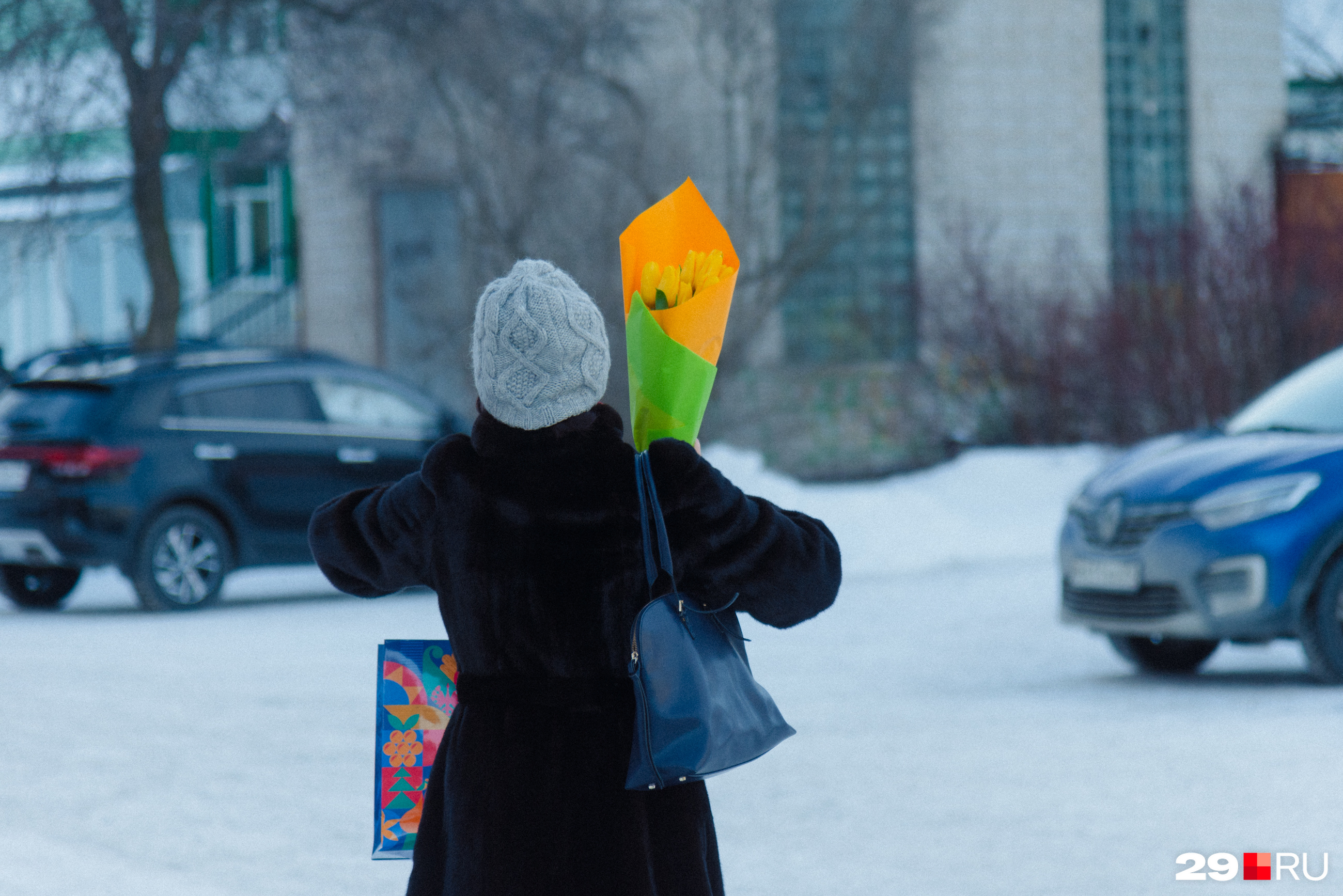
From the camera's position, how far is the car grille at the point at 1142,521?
7.89 m

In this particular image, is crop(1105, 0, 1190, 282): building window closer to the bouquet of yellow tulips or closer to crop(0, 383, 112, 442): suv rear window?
crop(0, 383, 112, 442): suv rear window

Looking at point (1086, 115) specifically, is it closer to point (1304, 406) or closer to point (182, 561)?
point (182, 561)

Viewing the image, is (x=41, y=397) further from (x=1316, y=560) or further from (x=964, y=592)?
(x=1316, y=560)

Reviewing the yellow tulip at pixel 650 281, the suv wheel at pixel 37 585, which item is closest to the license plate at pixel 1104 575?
→ the yellow tulip at pixel 650 281

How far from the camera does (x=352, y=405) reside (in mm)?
13102

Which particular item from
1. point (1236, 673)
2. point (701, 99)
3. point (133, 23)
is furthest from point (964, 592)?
point (701, 99)

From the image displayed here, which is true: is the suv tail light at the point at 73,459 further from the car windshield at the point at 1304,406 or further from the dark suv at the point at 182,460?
the car windshield at the point at 1304,406

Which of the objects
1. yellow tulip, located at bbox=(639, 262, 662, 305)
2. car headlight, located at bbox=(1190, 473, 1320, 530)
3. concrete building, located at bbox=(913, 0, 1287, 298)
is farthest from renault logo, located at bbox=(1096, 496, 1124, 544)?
concrete building, located at bbox=(913, 0, 1287, 298)

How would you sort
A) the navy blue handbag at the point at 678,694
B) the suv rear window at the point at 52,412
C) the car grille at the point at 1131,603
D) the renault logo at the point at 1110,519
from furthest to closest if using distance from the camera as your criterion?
the suv rear window at the point at 52,412
the renault logo at the point at 1110,519
the car grille at the point at 1131,603
the navy blue handbag at the point at 678,694

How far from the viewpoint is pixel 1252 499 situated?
25.5 ft

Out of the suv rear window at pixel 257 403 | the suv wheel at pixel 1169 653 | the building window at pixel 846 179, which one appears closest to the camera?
the suv wheel at pixel 1169 653

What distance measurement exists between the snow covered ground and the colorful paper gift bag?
206 cm

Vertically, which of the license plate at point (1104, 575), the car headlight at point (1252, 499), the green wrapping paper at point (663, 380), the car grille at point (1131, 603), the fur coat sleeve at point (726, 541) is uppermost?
the green wrapping paper at point (663, 380)

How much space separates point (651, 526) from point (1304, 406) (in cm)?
673
